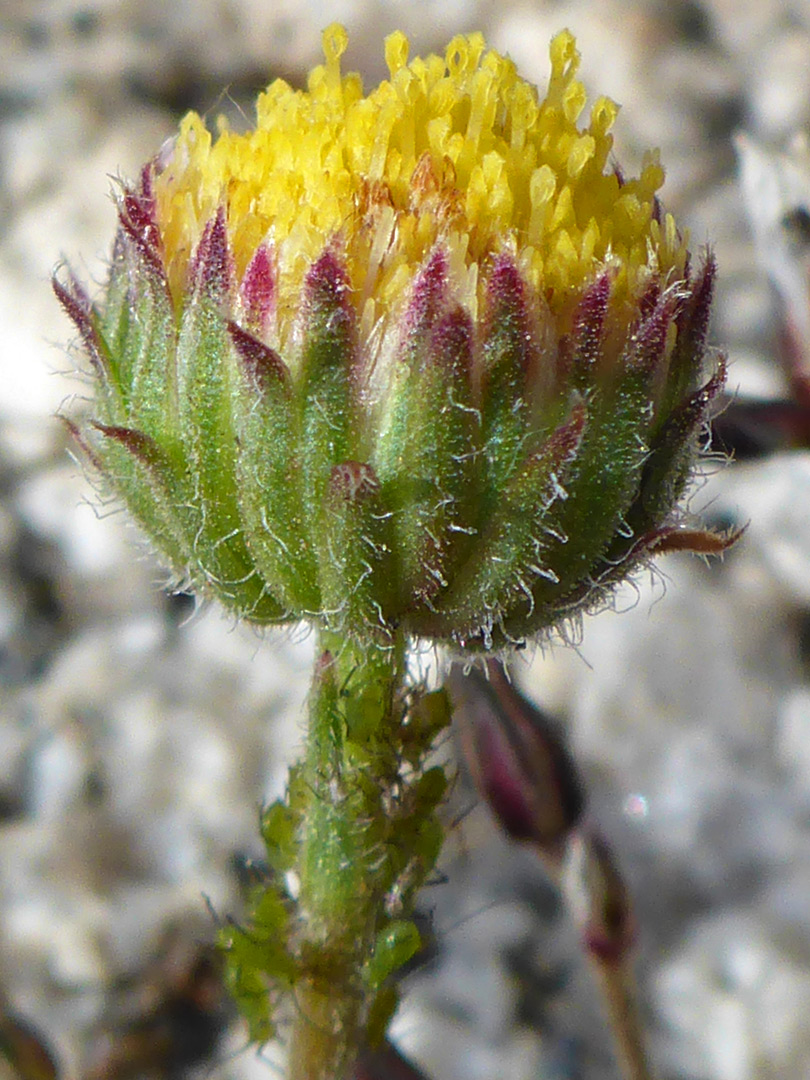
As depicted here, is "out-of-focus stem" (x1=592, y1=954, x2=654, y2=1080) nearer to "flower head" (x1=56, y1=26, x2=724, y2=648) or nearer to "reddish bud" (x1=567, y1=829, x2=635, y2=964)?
"reddish bud" (x1=567, y1=829, x2=635, y2=964)

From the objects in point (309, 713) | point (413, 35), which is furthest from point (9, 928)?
point (413, 35)

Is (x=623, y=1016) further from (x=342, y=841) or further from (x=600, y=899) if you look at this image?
(x=342, y=841)

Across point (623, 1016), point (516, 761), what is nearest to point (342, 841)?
point (516, 761)

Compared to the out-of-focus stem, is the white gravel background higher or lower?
higher

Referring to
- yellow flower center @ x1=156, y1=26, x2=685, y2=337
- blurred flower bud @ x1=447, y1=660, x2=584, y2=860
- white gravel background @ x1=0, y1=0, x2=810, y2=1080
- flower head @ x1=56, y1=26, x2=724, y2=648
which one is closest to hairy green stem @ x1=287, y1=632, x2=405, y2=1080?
flower head @ x1=56, y1=26, x2=724, y2=648

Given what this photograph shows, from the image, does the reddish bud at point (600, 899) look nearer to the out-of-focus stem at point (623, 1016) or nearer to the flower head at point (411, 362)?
the out-of-focus stem at point (623, 1016)

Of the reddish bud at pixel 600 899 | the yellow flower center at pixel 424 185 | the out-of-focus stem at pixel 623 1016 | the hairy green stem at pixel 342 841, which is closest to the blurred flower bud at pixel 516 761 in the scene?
the reddish bud at pixel 600 899

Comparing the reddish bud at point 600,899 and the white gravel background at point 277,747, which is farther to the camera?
the white gravel background at point 277,747
